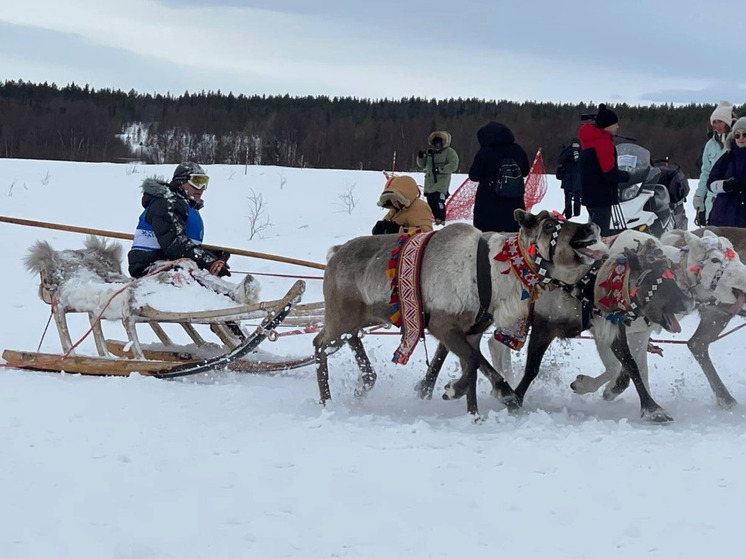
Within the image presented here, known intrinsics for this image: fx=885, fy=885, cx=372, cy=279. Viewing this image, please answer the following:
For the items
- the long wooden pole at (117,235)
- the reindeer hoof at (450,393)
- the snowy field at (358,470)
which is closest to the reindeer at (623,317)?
the snowy field at (358,470)

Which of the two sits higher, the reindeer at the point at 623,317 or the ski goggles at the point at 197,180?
the ski goggles at the point at 197,180

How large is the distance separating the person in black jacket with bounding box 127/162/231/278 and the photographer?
485cm

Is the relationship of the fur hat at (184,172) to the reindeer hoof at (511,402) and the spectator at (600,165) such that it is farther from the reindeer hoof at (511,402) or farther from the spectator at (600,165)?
the reindeer hoof at (511,402)

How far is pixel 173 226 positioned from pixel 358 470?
3.17 m

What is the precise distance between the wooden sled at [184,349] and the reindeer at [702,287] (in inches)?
74.5

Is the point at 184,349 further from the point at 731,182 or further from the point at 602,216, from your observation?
the point at 731,182

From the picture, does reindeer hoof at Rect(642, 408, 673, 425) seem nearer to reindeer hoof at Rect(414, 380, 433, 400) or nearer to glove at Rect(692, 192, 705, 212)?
reindeer hoof at Rect(414, 380, 433, 400)

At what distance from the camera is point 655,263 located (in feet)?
15.4

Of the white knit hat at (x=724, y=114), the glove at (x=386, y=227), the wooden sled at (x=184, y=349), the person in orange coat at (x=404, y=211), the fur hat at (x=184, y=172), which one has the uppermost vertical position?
the white knit hat at (x=724, y=114)

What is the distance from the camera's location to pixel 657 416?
457 cm

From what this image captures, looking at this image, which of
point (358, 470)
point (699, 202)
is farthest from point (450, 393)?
point (699, 202)

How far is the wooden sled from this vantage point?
5625 mm

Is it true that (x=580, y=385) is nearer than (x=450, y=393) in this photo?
No

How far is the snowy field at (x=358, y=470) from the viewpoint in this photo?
2.98m
